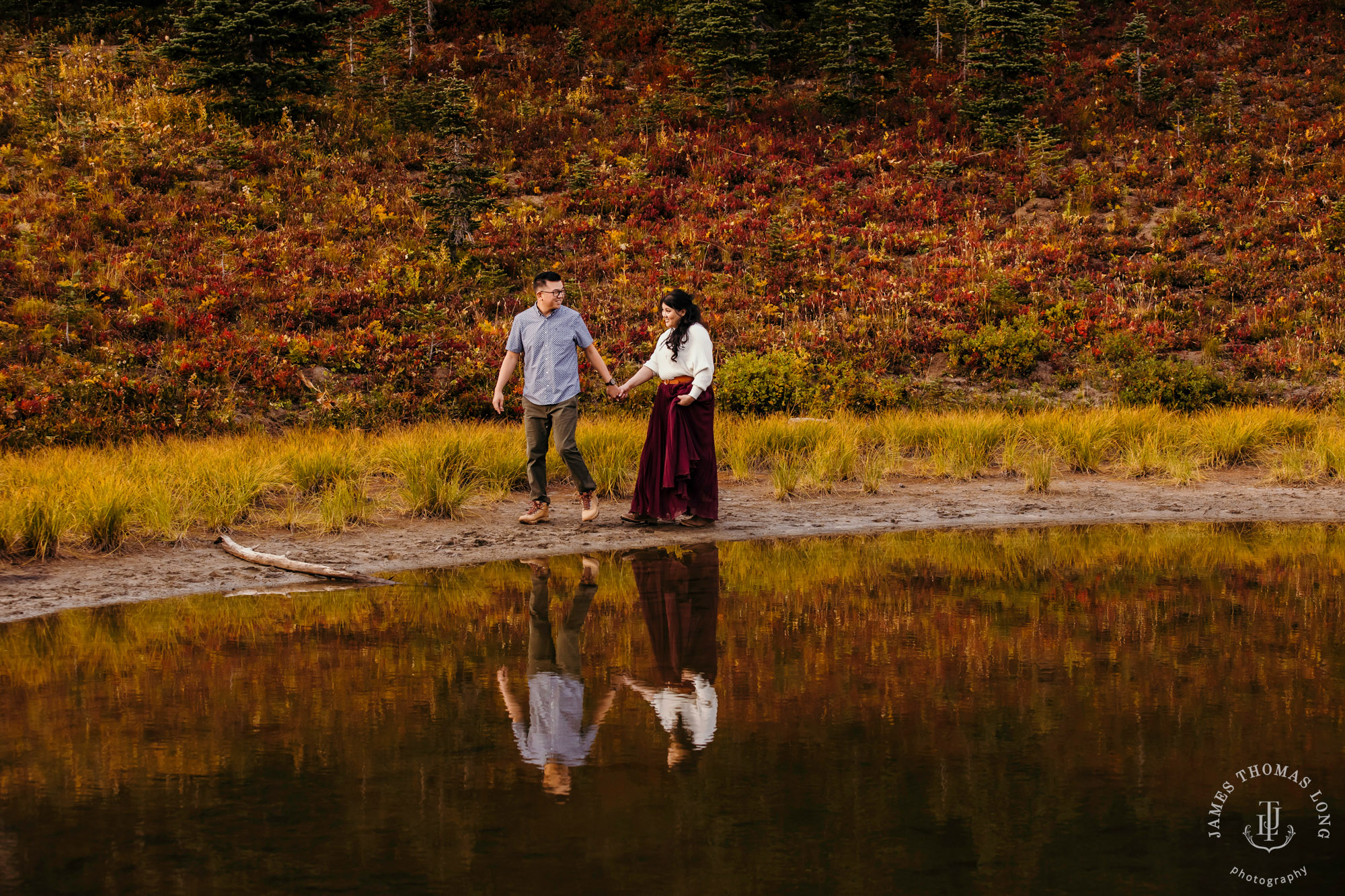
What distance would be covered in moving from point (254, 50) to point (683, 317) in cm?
2004

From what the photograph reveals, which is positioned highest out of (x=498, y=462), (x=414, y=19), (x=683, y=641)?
(x=414, y=19)

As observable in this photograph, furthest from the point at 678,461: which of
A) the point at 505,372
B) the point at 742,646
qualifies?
the point at 742,646

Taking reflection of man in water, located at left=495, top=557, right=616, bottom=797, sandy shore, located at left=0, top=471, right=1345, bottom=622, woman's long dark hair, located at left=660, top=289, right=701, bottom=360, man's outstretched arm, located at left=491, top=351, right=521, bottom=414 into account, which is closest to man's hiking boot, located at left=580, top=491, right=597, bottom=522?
sandy shore, located at left=0, top=471, right=1345, bottom=622

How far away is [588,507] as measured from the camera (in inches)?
448

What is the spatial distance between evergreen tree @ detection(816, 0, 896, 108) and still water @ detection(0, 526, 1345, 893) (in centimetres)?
2362

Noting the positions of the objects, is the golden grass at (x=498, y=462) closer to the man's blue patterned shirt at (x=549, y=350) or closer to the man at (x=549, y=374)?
the man at (x=549, y=374)

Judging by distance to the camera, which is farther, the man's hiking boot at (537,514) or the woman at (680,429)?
the man's hiking boot at (537,514)

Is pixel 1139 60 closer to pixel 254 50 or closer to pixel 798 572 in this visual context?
pixel 254 50

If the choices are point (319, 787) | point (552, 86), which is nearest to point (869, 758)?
point (319, 787)

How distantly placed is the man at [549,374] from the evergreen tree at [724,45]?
19.8 metres

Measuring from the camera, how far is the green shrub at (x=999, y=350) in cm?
2016

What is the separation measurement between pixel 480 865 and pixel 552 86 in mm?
29757

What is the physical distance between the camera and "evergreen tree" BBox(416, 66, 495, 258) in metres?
23.0

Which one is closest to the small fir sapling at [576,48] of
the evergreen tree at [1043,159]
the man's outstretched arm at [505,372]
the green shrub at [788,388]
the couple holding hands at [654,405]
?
the evergreen tree at [1043,159]
